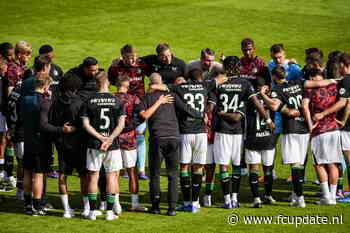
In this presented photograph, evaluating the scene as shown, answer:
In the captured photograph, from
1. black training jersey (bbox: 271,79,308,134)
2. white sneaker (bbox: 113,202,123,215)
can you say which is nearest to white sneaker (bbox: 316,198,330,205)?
black training jersey (bbox: 271,79,308,134)

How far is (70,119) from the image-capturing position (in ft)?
38.2

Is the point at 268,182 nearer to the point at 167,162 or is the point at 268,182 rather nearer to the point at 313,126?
the point at 313,126

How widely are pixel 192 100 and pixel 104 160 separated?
179 cm

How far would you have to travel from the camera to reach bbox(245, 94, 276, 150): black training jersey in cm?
1241

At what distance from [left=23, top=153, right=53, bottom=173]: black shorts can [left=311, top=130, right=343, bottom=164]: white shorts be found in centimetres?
451

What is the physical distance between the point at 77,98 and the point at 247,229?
11.0ft

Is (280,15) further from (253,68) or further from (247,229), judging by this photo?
(247,229)

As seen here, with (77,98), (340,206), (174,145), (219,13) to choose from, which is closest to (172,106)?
(174,145)

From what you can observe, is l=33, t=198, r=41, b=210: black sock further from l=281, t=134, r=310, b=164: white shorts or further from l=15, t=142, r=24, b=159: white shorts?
l=281, t=134, r=310, b=164: white shorts

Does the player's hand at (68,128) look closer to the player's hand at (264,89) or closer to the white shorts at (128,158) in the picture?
the white shorts at (128,158)

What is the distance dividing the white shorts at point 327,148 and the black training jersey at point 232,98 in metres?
1.43

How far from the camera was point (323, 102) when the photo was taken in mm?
12586

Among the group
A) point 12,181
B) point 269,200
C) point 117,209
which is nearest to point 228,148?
point 269,200

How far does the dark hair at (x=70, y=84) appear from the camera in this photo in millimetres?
11560
